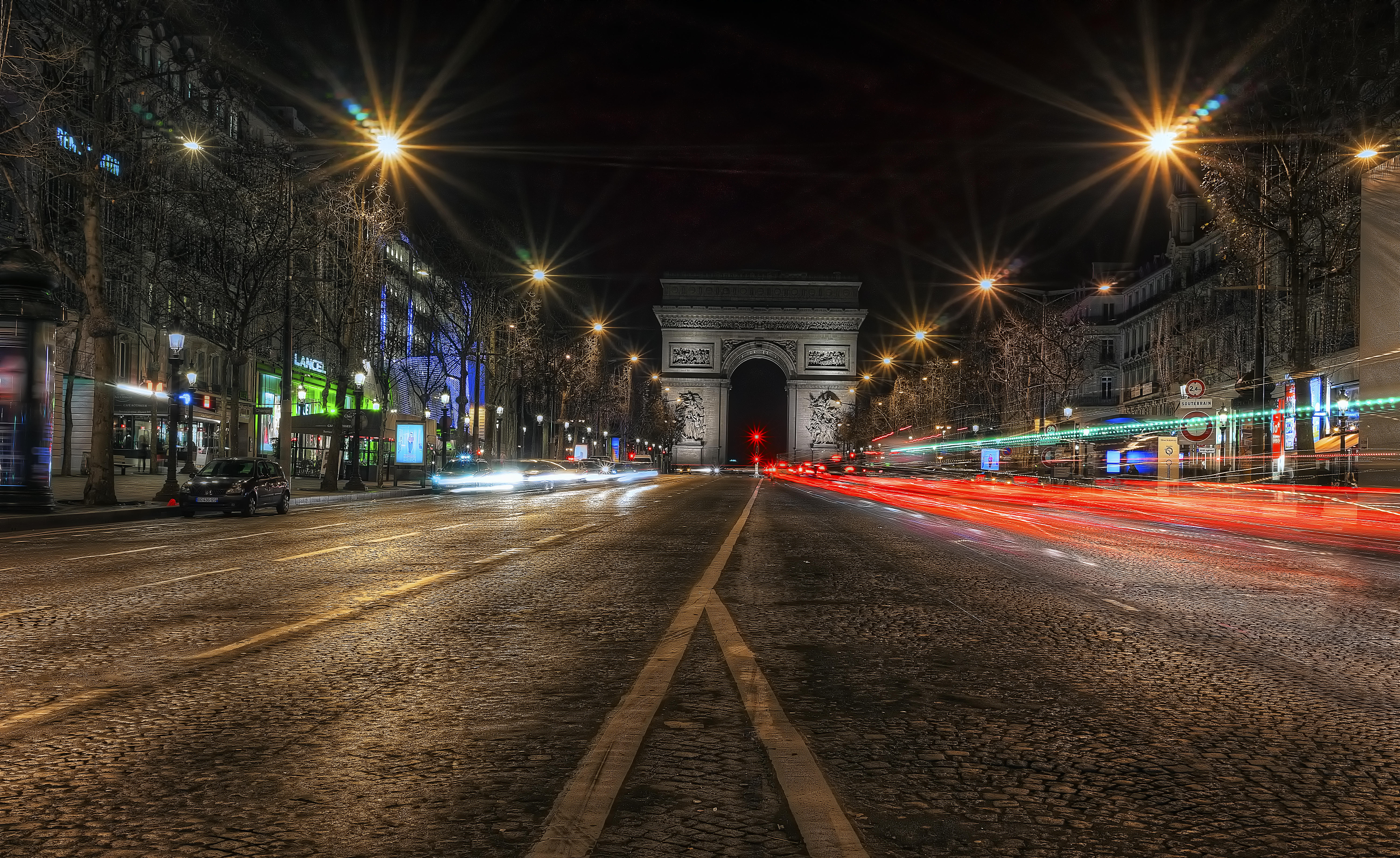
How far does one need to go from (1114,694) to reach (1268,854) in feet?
7.86

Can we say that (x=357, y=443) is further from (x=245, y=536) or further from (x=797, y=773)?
(x=797, y=773)

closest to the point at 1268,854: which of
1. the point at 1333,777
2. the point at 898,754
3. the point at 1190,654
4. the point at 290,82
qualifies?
the point at 1333,777

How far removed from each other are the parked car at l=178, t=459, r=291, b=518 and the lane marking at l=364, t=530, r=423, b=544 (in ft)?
28.5

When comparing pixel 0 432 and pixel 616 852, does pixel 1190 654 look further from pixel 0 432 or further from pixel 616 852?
pixel 0 432

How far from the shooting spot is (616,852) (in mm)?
3410

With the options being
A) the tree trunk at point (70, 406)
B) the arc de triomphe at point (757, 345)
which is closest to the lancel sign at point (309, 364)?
the tree trunk at point (70, 406)

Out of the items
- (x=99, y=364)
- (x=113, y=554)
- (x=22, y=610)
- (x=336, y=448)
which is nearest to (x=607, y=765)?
(x=22, y=610)

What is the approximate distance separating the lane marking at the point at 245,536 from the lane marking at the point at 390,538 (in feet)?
6.87

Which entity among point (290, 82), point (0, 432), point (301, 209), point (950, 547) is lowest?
point (950, 547)

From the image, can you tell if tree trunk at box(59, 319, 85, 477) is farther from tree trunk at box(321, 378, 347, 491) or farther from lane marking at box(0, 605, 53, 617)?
lane marking at box(0, 605, 53, 617)

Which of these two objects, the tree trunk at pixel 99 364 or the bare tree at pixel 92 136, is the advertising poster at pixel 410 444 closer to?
the bare tree at pixel 92 136

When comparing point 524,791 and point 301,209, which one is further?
point 301,209

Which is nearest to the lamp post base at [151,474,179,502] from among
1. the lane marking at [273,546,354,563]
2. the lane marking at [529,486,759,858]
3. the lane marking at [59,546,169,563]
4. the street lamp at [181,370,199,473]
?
the street lamp at [181,370,199,473]

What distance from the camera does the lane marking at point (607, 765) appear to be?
11.5 feet
